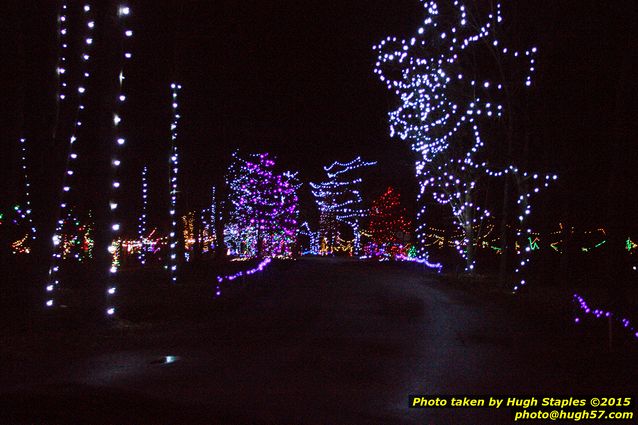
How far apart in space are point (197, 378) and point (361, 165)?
80.4 meters

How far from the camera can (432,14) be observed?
25469mm

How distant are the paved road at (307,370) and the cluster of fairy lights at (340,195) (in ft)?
229

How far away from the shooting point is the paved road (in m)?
6.00

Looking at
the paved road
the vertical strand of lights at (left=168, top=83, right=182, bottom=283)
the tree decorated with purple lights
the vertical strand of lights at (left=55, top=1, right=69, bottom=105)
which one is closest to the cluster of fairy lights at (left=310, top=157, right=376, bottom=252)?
the tree decorated with purple lights

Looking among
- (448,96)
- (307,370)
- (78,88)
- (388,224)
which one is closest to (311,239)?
(388,224)

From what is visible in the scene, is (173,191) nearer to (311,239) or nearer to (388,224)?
(388,224)

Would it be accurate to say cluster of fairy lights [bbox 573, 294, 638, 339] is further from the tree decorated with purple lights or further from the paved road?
the tree decorated with purple lights

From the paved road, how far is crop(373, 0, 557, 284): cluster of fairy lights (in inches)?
474

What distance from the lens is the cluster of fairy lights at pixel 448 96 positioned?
2483cm

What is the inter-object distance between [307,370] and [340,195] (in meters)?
78.5

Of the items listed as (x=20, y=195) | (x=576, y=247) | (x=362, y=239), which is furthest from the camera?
(x=362, y=239)

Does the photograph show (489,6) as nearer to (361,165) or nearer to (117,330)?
(117,330)

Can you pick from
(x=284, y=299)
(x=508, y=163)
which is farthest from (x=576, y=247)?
(x=284, y=299)

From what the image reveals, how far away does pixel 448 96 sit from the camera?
95.3 feet
